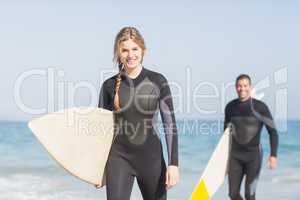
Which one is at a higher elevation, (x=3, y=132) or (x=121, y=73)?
(x=121, y=73)

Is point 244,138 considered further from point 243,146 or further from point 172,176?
point 172,176

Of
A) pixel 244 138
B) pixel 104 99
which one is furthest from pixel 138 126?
pixel 244 138

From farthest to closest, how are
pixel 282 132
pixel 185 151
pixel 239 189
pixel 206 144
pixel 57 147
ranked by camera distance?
1. pixel 282 132
2. pixel 206 144
3. pixel 185 151
4. pixel 239 189
5. pixel 57 147

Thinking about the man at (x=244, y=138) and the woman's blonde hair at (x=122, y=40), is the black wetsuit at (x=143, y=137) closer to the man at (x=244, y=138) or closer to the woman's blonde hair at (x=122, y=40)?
the woman's blonde hair at (x=122, y=40)

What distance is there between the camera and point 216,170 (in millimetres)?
5371

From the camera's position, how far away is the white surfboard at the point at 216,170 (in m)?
4.96

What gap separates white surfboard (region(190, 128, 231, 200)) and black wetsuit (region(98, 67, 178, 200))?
1.39 metres

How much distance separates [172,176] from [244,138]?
7.91ft

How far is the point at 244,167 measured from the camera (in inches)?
221

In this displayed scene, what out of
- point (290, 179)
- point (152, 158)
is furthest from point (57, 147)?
point (290, 179)

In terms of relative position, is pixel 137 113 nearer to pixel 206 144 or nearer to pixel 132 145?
pixel 132 145

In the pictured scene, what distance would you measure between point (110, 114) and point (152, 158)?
385 mm

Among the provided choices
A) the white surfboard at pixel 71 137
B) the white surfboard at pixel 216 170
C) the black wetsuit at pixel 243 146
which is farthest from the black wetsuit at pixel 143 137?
the black wetsuit at pixel 243 146

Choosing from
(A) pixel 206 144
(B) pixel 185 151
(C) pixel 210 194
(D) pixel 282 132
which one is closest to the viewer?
(C) pixel 210 194
